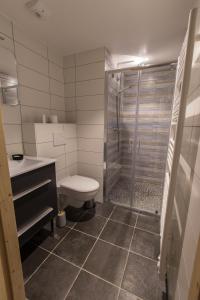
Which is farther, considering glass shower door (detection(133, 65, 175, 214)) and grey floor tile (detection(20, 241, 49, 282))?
glass shower door (detection(133, 65, 175, 214))

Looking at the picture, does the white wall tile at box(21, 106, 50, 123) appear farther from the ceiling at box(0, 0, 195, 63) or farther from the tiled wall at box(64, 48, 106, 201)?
the ceiling at box(0, 0, 195, 63)

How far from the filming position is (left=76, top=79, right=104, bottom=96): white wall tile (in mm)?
1894

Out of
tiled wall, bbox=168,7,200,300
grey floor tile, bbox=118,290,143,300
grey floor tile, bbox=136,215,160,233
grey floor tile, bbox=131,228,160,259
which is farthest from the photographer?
grey floor tile, bbox=136,215,160,233

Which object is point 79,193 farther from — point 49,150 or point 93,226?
point 49,150

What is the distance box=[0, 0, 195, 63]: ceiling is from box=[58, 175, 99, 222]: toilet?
1750 mm

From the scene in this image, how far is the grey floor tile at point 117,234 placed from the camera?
1490 mm

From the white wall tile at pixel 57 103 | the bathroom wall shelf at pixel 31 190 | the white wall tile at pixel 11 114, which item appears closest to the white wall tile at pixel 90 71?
the white wall tile at pixel 57 103

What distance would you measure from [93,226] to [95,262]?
447 mm

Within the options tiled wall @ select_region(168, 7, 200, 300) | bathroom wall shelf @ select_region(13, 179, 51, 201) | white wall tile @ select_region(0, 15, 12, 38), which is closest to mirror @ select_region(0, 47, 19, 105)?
white wall tile @ select_region(0, 15, 12, 38)

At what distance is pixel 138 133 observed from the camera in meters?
2.05

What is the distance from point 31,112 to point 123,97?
145cm

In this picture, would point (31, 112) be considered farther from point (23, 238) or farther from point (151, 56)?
point (151, 56)

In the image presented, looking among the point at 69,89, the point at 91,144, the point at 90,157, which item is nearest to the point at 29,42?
the point at 69,89

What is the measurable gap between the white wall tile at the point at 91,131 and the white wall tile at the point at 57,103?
40cm
